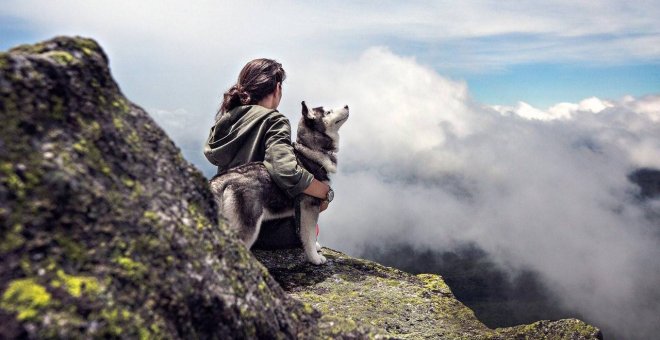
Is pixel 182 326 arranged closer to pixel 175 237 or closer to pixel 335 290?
pixel 175 237

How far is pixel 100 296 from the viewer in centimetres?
311

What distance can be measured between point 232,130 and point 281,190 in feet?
5.49

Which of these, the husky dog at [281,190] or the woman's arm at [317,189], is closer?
the husky dog at [281,190]

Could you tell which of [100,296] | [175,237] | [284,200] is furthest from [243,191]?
[100,296]

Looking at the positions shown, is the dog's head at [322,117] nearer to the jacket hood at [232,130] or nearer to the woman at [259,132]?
the woman at [259,132]

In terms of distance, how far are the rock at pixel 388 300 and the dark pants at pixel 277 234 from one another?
0.19m

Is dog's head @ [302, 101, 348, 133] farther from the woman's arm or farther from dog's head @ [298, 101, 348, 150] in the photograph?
the woman's arm

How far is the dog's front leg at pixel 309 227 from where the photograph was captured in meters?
10.4

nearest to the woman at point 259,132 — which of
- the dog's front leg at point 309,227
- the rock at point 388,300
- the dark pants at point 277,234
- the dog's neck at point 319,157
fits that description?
the dog's front leg at point 309,227

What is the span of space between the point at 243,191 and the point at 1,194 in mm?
6163

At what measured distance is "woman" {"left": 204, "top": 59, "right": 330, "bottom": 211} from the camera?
945 cm

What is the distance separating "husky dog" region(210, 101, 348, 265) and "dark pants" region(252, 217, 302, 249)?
1.15 ft

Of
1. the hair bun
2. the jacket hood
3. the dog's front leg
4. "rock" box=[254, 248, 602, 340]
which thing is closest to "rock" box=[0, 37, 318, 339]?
"rock" box=[254, 248, 602, 340]

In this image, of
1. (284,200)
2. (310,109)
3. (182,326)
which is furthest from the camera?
(310,109)
